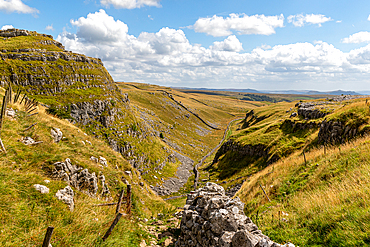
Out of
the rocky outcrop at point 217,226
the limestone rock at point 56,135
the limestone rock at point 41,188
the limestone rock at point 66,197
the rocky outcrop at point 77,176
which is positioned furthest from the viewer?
the limestone rock at point 56,135

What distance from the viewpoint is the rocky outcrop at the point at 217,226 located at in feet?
31.3

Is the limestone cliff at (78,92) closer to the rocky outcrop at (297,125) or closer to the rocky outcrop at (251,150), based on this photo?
the rocky outcrop at (251,150)

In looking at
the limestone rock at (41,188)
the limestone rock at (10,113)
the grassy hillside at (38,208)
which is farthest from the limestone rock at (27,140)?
the limestone rock at (41,188)

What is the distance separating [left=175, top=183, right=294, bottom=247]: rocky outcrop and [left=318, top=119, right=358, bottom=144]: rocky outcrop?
22597 millimetres

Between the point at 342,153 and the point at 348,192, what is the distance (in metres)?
8.66

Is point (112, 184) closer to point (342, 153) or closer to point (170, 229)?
point (170, 229)

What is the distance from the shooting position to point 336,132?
91.2ft

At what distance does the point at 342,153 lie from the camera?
1684cm

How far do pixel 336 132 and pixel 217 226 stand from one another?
90.6 feet

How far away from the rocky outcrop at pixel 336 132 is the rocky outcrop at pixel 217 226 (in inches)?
890

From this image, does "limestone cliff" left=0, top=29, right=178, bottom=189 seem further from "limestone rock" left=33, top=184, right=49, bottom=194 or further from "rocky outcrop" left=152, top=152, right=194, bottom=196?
"limestone rock" left=33, top=184, right=49, bottom=194

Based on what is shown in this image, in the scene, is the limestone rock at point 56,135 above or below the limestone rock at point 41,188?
above

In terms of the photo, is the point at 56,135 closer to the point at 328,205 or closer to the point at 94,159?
the point at 94,159

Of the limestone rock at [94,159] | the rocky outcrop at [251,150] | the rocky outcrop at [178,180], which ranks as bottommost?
the rocky outcrop at [178,180]
